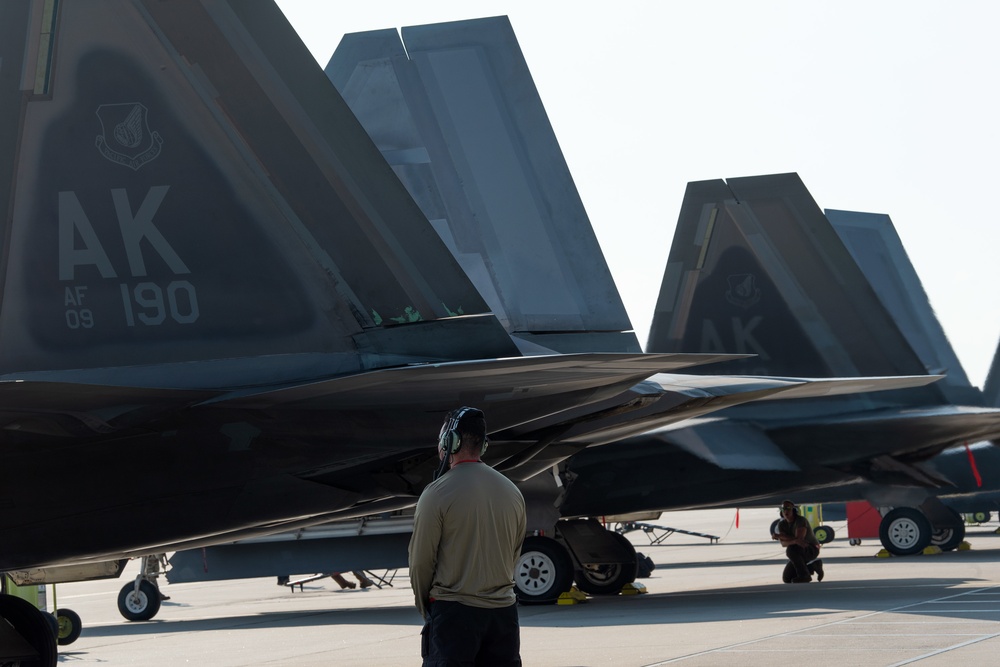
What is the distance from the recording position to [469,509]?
16.4ft

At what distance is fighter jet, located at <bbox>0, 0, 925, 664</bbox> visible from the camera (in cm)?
690

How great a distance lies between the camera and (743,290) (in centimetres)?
1817

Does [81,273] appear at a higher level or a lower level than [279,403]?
higher

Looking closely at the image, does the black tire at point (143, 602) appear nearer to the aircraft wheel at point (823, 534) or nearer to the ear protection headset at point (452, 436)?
the ear protection headset at point (452, 436)

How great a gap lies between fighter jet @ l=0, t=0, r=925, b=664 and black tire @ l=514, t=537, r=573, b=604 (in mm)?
7777

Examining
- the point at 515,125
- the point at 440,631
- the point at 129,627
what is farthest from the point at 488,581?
the point at 129,627

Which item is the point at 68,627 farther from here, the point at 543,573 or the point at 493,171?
the point at 493,171

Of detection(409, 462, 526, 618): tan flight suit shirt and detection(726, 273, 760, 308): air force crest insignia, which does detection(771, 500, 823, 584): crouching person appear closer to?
detection(726, 273, 760, 308): air force crest insignia

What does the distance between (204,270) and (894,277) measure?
21.5m

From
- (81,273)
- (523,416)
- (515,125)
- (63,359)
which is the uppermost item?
(515,125)

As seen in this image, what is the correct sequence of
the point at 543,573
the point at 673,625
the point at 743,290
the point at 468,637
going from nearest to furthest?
the point at 468,637 → the point at 673,625 → the point at 543,573 → the point at 743,290

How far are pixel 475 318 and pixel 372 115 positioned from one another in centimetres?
643

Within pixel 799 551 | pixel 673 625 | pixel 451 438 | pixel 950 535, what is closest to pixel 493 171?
pixel 673 625

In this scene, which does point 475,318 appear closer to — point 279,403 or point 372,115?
point 279,403
